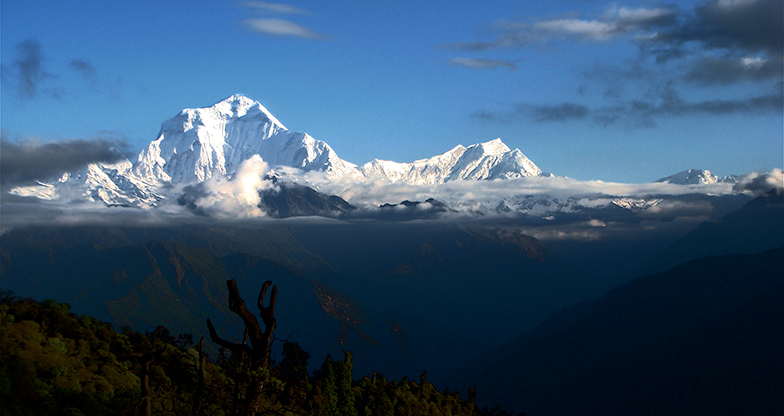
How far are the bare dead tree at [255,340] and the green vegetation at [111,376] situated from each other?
0.91 feet

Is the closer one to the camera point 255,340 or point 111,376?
point 255,340

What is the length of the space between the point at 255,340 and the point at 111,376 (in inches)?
1654

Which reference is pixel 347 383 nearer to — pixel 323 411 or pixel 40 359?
pixel 323 411

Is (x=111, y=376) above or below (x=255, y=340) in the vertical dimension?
below

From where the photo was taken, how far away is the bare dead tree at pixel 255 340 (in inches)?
706

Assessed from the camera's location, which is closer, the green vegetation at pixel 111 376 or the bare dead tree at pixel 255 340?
the bare dead tree at pixel 255 340

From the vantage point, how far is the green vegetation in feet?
72.7

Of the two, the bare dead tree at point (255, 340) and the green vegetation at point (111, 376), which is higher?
the bare dead tree at point (255, 340)

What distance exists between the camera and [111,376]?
5409cm

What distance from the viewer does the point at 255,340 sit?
61.6 ft

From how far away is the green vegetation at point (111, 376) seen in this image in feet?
72.7

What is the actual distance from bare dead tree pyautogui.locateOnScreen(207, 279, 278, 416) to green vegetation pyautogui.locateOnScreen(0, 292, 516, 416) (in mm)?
277

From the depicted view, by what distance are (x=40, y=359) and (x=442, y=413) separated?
66083mm

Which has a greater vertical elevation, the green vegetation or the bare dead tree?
the bare dead tree
